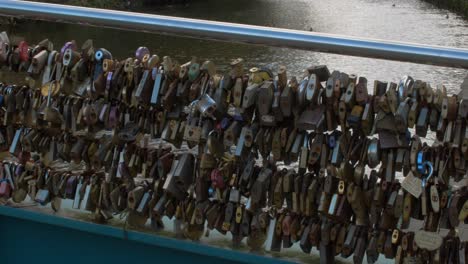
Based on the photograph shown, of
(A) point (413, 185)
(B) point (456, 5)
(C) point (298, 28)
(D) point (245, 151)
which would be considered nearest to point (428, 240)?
(A) point (413, 185)

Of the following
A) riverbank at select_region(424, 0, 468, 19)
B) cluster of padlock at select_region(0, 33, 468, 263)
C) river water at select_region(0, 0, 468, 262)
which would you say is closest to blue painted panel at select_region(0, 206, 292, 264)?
cluster of padlock at select_region(0, 33, 468, 263)

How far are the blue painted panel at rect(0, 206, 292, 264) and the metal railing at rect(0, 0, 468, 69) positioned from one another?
637mm

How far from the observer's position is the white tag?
198 centimetres

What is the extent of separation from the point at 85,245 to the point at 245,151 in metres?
0.62

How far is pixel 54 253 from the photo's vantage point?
2441 millimetres

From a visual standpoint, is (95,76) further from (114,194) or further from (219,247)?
(219,247)

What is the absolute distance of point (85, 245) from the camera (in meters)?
2.40

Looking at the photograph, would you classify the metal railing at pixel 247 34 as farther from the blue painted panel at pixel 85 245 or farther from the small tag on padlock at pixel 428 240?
the blue painted panel at pixel 85 245

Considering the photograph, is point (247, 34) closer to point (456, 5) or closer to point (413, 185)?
point (413, 185)

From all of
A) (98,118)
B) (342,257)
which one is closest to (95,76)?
(98,118)

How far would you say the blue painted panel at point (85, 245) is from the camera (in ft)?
7.31

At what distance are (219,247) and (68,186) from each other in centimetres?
59

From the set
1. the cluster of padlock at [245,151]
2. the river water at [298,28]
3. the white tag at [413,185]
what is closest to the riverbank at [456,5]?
the river water at [298,28]

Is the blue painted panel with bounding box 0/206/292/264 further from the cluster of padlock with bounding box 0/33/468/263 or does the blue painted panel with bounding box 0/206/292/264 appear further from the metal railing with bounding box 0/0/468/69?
the metal railing with bounding box 0/0/468/69
